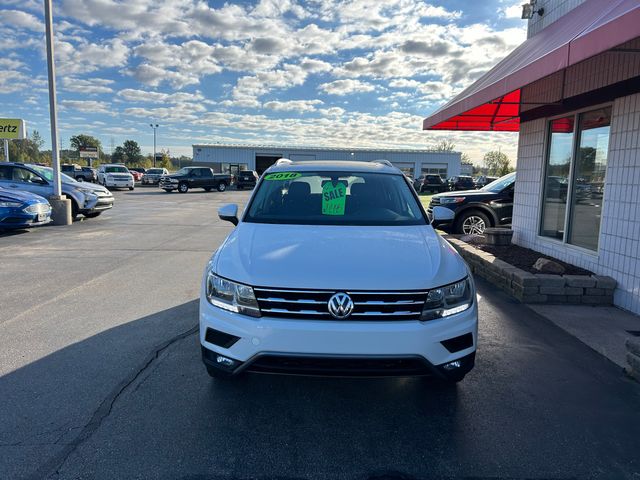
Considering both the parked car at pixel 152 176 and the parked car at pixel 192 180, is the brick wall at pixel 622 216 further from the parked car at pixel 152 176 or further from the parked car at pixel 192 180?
the parked car at pixel 152 176

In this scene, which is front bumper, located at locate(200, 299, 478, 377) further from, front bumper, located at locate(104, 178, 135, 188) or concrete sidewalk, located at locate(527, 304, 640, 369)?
front bumper, located at locate(104, 178, 135, 188)

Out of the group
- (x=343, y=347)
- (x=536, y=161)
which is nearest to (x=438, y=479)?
(x=343, y=347)

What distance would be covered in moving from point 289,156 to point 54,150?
155ft

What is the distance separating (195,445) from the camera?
2.72 meters

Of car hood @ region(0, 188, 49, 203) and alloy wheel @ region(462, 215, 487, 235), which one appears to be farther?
alloy wheel @ region(462, 215, 487, 235)

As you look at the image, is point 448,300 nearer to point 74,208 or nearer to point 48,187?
point 74,208

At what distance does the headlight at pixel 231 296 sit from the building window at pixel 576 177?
5620 mm

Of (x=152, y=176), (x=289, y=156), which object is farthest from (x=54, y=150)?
(x=289, y=156)

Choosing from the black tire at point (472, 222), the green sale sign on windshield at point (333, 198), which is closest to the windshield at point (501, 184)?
the black tire at point (472, 222)

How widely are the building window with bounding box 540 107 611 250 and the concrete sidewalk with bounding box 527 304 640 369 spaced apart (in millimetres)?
1386

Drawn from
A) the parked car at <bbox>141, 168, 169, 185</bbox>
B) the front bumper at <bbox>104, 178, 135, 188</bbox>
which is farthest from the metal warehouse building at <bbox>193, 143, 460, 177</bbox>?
the front bumper at <bbox>104, 178, 135, 188</bbox>

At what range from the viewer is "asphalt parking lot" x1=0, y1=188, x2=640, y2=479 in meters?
2.57

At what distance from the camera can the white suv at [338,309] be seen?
8.82 feet

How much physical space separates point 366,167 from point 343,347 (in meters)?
2.54
